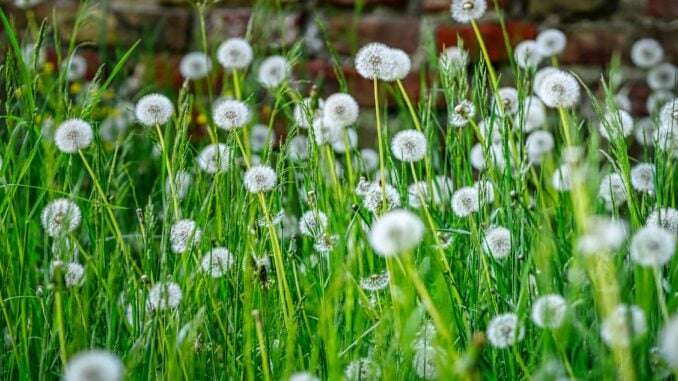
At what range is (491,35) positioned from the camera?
2012 millimetres

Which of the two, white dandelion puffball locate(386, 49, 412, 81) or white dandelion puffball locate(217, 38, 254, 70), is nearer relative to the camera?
white dandelion puffball locate(386, 49, 412, 81)

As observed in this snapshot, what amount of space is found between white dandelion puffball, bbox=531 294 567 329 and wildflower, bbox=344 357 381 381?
141mm

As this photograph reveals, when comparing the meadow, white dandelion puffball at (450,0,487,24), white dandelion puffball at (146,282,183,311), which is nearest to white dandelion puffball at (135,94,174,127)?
the meadow

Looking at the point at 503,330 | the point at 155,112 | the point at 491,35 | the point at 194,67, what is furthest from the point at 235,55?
the point at 503,330

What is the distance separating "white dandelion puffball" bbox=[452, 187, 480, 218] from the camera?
3.56ft

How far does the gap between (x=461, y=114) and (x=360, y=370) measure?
1.15 ft

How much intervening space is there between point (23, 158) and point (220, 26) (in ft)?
3.19

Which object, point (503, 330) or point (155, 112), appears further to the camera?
point (155, 112)

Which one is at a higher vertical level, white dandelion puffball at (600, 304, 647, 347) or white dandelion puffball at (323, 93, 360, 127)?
white dandelion puffball at (323, 93, 360, 127)

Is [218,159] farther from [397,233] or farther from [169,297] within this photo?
Answer: [397,233]

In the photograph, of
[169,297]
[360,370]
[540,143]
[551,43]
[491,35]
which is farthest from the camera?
[491,35]

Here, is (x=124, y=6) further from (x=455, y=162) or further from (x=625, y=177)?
(x=625, y=177)

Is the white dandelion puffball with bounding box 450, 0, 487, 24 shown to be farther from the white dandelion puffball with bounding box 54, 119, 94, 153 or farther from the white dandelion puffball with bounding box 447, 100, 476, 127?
the white dandelion puffball with bounding box 54, 119, 94, 153

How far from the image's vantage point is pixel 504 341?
771 millimetres
